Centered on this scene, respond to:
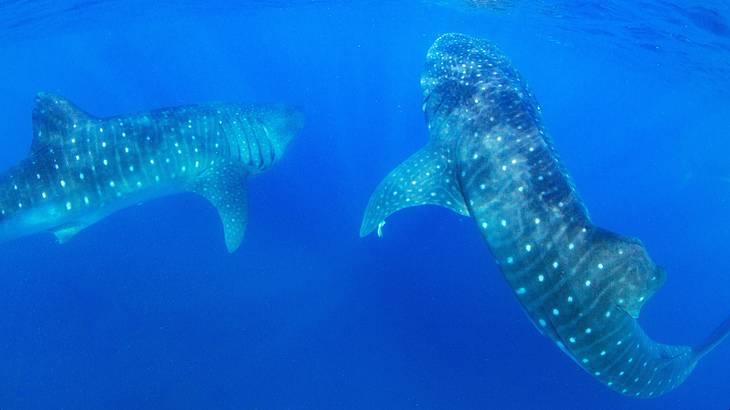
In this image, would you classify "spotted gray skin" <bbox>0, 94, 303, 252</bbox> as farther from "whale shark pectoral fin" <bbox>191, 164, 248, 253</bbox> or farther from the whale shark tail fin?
the whale shark tail fin

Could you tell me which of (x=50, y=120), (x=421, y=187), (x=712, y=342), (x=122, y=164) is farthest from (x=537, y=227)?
(x=50, y=120)

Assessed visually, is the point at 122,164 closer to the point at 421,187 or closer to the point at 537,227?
the point at 421,187

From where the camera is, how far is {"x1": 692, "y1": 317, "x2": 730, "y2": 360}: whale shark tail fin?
222 inches

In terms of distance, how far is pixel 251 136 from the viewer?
969 cm

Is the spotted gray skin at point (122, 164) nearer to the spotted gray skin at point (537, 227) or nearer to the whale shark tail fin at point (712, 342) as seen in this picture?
the spotted gray skin at point (537, 227)

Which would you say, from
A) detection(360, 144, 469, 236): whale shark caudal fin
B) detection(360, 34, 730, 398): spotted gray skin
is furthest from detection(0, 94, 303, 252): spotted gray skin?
detection(360, 34, 730, 398): spotted gray skin

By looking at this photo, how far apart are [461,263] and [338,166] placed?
24.3ft

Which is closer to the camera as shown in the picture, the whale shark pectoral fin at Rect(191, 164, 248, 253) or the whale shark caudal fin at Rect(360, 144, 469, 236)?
the whale shark caudal fin at Rect(360, 144, 469, 236)

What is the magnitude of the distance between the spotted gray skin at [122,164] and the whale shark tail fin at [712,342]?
281 inches

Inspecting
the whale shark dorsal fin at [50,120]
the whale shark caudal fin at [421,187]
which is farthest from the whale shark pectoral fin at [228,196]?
the whale shark caudal fin at [421,187]

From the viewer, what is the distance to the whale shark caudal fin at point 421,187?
17.4ft

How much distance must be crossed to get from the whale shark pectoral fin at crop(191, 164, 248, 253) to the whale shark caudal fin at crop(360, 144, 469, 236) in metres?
3.57

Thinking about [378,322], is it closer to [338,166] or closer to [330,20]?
[338,166]

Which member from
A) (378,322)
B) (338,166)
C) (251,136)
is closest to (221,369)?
(378,322)
